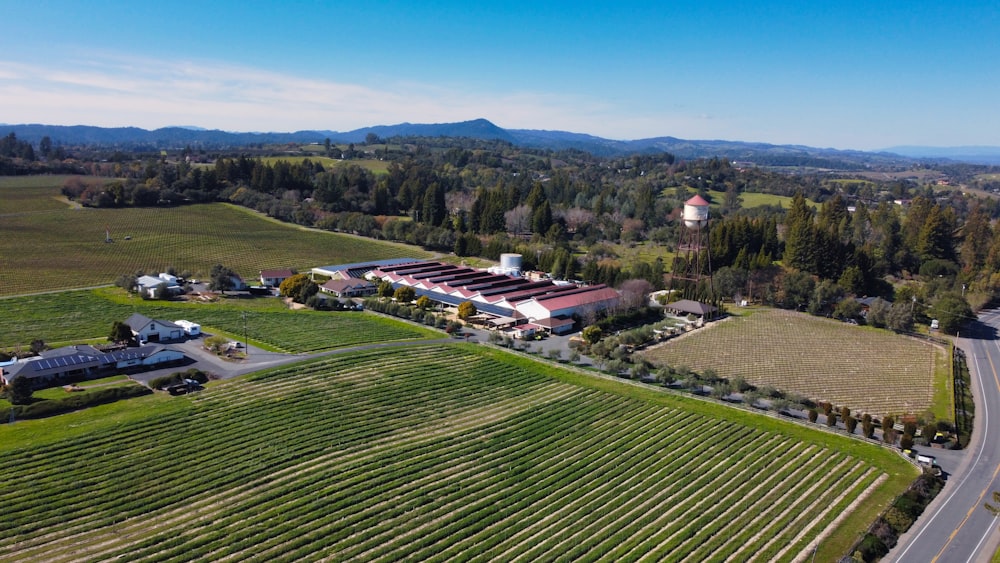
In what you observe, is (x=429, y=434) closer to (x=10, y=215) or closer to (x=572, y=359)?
→ (x=572, y=359)

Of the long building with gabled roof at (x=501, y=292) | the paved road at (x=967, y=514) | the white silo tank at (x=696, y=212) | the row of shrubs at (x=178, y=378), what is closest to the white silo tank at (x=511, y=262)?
the long building with gabled roof at (x=501, y=292)

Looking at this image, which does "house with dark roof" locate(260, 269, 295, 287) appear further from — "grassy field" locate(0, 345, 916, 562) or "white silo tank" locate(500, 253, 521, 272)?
"grassy field" locate(0, 345, 916, 562)

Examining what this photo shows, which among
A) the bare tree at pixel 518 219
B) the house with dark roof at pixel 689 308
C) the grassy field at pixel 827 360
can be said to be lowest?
the grassy field at pixel 827 360

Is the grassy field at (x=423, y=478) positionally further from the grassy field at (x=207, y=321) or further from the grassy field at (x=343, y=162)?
the grassy field at (x=343, y=162)

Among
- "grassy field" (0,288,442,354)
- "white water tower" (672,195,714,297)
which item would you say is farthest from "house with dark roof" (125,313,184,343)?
"white water tower" (672,195,714,297)

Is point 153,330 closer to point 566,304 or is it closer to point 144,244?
point 566,304

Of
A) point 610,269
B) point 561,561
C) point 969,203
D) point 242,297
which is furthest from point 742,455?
point 969,203
